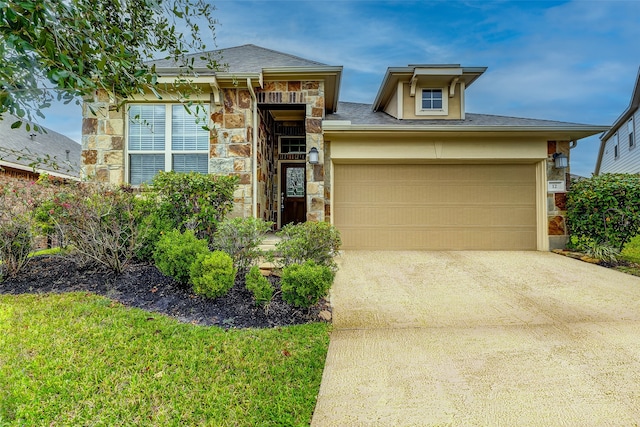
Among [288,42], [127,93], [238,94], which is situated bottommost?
[127,93]

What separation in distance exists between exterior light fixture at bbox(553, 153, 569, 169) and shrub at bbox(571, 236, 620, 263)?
1.71m

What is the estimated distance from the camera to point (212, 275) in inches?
144

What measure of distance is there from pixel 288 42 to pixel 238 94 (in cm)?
603

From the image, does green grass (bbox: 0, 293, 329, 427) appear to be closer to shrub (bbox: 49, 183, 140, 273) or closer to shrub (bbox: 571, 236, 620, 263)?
shrub (bbox: 49, 183, 140, 273)

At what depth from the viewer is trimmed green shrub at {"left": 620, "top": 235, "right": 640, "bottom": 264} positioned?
6594 millimetres

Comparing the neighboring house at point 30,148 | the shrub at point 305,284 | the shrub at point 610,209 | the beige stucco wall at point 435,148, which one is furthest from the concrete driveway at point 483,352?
the neighboring house at point 30,148

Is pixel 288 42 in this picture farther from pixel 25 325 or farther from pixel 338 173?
pixel 25 325

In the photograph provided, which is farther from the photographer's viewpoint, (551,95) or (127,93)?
(551,95)

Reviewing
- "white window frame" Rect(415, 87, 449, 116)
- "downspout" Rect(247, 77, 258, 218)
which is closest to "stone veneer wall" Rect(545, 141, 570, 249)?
"white window frame" Rect(415, 87, 449, 116)

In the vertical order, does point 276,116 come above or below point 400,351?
above

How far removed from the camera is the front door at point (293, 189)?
404 inches

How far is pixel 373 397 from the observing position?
7.46 feet

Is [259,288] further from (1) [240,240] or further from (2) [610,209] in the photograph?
(2) [610,209]

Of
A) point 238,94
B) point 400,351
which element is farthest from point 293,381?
point 238,94
